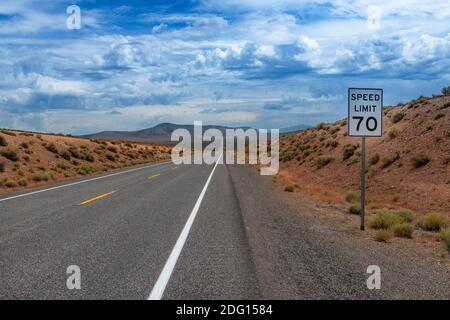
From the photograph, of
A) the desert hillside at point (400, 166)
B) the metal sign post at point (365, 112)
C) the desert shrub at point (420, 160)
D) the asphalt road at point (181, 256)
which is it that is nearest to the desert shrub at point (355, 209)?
the desert hillside at point (400, 166)

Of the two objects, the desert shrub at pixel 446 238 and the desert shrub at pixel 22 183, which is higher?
the desert shrub at pixel 446 238

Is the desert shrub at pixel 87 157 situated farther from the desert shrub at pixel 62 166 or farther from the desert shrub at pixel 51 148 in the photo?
the desert shrub at pixel 62 166

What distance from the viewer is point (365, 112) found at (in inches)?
429

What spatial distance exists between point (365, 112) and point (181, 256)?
5590mm

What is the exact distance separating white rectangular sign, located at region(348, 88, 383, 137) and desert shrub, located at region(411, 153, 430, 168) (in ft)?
39.3

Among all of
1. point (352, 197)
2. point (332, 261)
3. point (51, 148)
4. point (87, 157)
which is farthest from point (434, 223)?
point (87, 157)

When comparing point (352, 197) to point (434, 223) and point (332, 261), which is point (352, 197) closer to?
point (434, 223)

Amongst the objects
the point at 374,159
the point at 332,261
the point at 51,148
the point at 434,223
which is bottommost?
the point at 434,223

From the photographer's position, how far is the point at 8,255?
7980mm

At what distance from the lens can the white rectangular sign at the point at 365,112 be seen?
10828mm

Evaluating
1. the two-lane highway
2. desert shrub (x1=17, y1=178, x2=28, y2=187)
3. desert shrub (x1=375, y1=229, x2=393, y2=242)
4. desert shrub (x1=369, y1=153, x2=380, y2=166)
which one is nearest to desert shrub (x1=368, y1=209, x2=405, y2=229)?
desert shrub (x1=375, y1=229, x2=393, y2=242)

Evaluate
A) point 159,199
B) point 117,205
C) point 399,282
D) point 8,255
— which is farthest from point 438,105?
point 8,255

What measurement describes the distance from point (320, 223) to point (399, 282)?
5.54 metres

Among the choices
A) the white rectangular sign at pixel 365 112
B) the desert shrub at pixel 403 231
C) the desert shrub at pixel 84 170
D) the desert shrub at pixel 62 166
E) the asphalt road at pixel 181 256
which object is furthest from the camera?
the desert shrub at pixel 62 166
